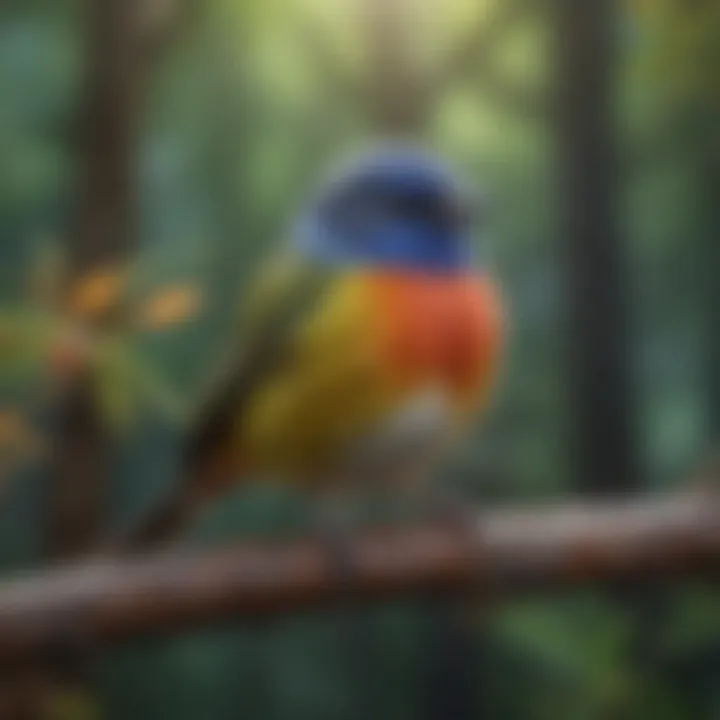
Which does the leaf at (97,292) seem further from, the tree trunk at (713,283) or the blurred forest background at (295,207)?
the tree trunk at (713,283)

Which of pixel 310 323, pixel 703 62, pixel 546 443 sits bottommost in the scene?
pixel 546 443

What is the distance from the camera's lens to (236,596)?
1365 mm

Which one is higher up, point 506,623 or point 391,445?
point 391,445

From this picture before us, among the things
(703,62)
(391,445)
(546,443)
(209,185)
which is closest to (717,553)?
(546,443)

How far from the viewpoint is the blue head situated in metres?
1.35

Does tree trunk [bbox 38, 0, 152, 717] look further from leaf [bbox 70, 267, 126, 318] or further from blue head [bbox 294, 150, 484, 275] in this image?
blue head [bbox 294, 150, 484, 275]

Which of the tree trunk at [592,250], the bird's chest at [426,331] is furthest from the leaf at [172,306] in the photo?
the tree trunk at [592,250]

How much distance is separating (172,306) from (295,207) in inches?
4.6

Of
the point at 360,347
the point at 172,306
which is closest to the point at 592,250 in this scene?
the point at 360,347

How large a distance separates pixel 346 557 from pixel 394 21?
40 cm

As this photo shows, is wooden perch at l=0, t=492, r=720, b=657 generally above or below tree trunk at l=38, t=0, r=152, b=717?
below

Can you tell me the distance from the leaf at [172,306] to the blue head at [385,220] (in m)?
0.09

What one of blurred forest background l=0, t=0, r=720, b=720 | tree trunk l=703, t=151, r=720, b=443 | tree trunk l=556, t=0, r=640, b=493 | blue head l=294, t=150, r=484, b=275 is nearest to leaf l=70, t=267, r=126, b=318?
blurred forest background l=0, t=0, r=720, b=720

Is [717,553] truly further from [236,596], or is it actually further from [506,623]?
[236,596]
